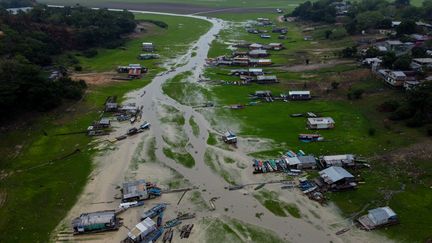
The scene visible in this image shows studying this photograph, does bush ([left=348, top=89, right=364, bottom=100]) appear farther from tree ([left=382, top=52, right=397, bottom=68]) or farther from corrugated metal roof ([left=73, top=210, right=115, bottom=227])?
corrugated metal roof ([left=73, top=210, right=115, bottom=227])

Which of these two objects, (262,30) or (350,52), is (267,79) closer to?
(350,52)

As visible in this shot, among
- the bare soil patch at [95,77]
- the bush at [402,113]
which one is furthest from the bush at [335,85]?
the bare soil patch at [95,77]

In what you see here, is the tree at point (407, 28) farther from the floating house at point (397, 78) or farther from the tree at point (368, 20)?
the floating house at point (397, 78)

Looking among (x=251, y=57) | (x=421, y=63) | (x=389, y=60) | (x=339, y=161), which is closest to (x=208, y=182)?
(x=339, y=161)

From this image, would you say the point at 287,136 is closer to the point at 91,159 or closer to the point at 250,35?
the point at 91,159

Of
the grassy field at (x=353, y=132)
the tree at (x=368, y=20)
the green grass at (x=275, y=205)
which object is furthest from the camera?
the tree at (x=368, y=20)

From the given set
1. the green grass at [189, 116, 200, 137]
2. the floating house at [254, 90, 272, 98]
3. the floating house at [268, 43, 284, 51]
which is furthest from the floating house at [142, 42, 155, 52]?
the green grass at [189, 116, 200, 137]

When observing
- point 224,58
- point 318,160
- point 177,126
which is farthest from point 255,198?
point 224,58
